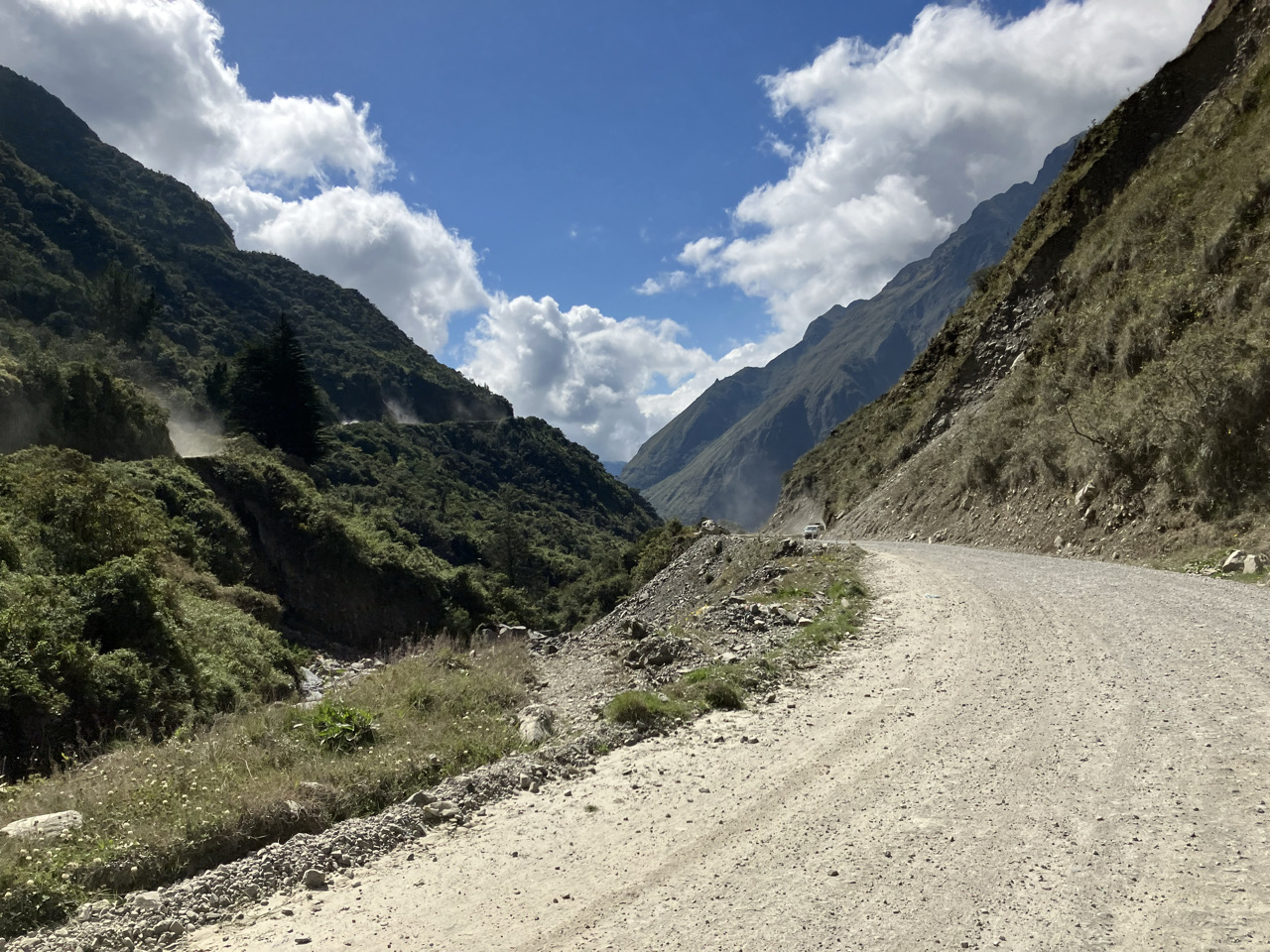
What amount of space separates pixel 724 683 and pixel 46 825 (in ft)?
20.4

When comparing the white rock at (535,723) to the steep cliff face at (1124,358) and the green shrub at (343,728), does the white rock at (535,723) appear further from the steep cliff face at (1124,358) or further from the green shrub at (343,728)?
the steep cliff face at (1124,358)

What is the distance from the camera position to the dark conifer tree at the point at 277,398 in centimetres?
5038

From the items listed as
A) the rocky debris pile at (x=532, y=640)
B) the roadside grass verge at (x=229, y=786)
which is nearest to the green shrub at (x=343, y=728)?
the roadside grass verge at (x=229, y=786)

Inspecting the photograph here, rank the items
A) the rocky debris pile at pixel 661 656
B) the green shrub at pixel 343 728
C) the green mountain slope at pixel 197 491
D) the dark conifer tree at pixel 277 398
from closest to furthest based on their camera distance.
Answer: the green shrub at pixel 343 728, the rocky debris pile at pixel 661 656, the green mountain slope at pixel 197 491, the dark conifer tree at pixel 277 398

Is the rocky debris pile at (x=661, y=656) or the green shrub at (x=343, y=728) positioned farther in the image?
the rocky debris pile at (x=661, y=656)

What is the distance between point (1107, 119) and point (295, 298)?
374 ft

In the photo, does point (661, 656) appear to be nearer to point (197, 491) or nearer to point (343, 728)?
point (343, 728)

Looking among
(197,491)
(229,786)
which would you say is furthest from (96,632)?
(197,491)

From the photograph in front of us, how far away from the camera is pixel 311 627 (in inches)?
1297

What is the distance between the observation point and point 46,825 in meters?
5.35

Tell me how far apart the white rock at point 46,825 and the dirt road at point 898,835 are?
205cm

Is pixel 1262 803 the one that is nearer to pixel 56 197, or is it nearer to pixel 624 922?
pixel 624 922

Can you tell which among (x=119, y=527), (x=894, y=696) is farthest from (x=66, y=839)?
(x=119, y=527)

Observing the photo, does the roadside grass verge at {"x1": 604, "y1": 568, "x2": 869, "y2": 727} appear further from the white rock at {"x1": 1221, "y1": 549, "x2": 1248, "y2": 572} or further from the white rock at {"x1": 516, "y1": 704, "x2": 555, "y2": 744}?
the white rock at {"x1": 1221, "y1": 549, "x2": 1248, "y2": 572}
